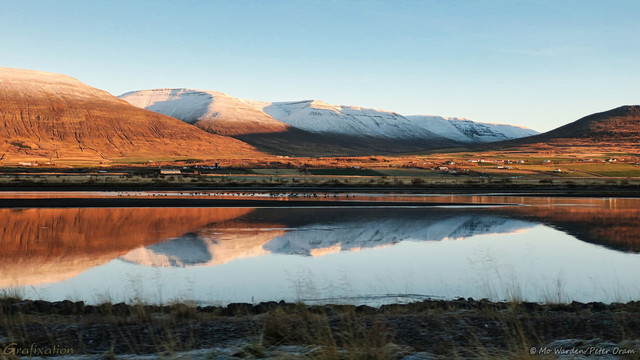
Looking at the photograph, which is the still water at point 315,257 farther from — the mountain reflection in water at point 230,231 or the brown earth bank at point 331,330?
the brown earth bank at point 331,330

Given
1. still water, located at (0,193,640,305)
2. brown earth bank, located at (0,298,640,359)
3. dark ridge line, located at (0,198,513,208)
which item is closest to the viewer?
brown earth bank, located at (0,298,640,359)

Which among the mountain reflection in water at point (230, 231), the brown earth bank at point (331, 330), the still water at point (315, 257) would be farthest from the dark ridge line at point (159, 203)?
the brown earth bank at point (331, 330)

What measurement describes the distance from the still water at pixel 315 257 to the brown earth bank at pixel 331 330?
130 centimetres

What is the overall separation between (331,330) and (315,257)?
9313 mm

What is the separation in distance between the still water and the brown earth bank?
4.27ft

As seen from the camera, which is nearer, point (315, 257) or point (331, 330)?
point (331, 330)

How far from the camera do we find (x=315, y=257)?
18047 mm

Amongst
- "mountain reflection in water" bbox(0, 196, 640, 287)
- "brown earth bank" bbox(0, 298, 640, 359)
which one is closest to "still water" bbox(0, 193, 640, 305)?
"mountain reflection in water" bbox(0, 196, 640, 287)

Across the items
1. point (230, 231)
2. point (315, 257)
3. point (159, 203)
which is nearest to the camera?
point (315, 257)

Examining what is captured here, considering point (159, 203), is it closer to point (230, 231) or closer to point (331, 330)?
point (230, 231)

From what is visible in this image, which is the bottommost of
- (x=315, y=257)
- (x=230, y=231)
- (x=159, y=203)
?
(x=315, y=257)

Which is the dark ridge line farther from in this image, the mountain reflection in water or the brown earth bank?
the brown earth bank

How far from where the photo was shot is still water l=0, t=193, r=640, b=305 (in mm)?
13094

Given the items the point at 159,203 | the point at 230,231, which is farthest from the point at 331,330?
the point at 159,203
